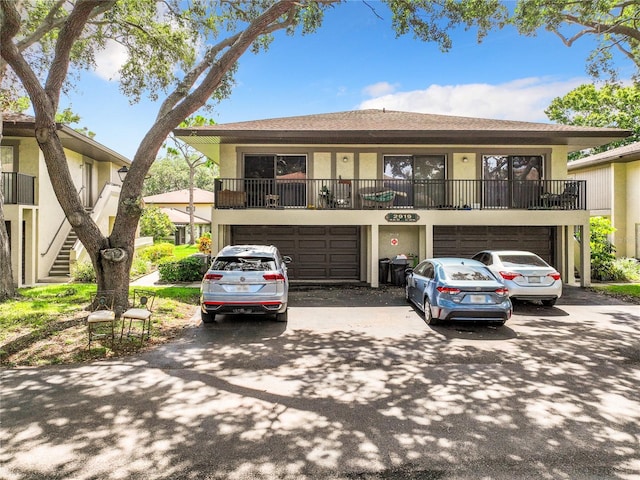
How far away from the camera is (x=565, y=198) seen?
47.1 ft

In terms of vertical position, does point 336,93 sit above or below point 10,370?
above

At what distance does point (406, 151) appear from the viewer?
1549cm

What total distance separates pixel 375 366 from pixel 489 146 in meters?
12.5

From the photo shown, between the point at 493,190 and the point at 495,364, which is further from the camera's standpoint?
the point at 493,190

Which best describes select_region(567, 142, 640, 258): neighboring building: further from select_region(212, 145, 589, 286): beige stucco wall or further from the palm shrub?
select_region(212, 145, 589, 286): beige stucco wall

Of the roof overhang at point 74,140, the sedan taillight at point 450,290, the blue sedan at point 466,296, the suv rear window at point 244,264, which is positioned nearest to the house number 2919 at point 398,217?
the blue sedan at point 466,296

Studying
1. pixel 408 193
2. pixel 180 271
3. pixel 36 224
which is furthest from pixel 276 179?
pixel 36 224

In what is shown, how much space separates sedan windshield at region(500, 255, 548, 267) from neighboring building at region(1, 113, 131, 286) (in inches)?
582

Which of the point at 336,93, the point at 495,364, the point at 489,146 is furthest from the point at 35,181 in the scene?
the point at 489,146

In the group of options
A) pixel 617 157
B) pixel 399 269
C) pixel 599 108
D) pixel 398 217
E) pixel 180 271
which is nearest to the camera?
pixel 398 217

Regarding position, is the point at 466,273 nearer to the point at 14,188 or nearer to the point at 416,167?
the point at 416,167

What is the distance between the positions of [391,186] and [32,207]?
13558mm

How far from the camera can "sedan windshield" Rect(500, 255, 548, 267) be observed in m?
10.5

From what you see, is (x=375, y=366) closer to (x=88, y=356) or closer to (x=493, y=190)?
(x=88, y=356)
